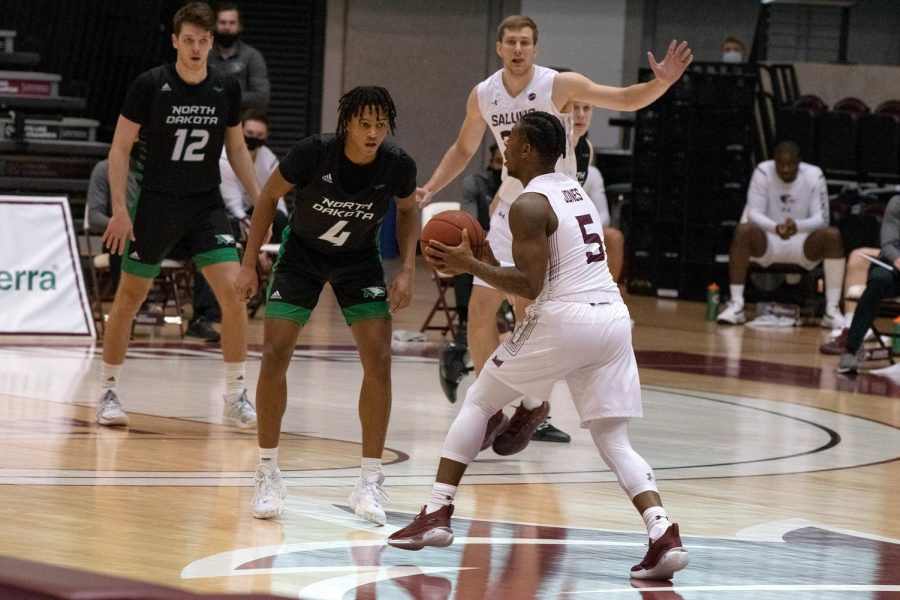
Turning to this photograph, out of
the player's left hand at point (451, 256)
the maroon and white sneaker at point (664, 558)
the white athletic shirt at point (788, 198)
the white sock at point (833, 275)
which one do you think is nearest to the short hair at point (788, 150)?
the white athletic shirt at point (788, 198)

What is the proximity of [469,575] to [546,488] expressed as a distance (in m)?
1.61

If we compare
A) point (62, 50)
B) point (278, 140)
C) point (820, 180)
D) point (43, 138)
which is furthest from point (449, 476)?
point (278, 140)

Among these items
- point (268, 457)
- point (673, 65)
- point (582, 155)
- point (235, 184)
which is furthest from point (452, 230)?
point (235, 184)

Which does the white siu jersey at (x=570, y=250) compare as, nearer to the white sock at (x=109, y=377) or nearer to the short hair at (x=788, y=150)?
the white sock at (x=109, y=377)

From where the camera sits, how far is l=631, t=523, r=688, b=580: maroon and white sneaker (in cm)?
468

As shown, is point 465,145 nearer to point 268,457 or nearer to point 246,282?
point 246,282

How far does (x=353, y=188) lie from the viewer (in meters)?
5.55

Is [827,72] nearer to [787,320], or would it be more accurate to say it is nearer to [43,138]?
[787,320]

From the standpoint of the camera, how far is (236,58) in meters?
13.9

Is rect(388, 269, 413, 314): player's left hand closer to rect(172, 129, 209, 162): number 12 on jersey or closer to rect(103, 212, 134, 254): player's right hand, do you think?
rect(103, 212, 134, 254): player's right hand

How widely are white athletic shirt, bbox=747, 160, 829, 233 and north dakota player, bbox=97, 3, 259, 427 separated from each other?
773 cm

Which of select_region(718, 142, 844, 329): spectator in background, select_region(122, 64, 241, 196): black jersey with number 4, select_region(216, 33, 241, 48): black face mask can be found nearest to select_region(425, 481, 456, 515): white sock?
select_region(122, 64, 241, 196): black jersey with number 4

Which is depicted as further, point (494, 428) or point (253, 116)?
point (253, 116)

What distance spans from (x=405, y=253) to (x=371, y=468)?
80cm
